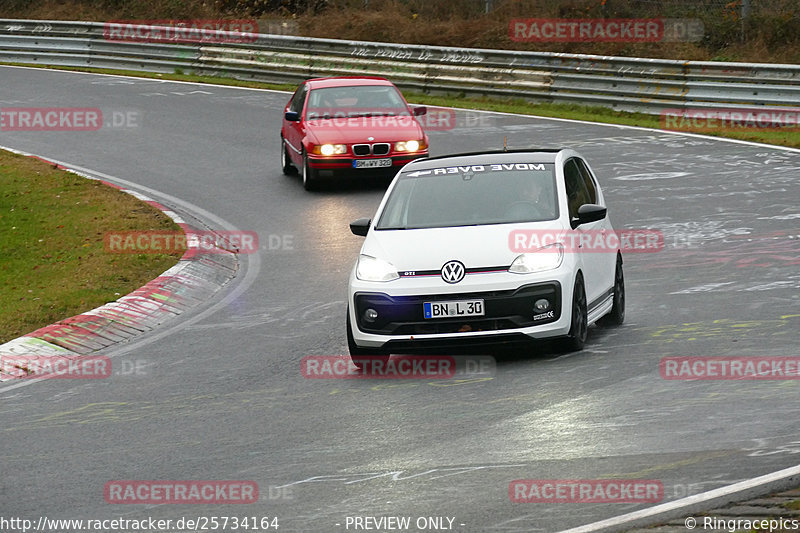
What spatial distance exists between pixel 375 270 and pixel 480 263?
85 cm

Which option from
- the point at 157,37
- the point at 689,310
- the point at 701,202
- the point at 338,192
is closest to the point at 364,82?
the point at 338,192

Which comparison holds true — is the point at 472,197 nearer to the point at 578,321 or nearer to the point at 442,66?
the point at 578,321

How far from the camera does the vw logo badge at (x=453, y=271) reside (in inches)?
394

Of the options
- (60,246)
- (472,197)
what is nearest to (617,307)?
(472,197)

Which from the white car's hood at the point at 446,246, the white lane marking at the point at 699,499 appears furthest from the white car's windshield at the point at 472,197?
the white lane marking at the point at 699,499

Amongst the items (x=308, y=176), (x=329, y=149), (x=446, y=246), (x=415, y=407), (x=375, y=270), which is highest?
(x=329, y=149)

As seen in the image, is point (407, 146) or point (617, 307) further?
point (407, 146)

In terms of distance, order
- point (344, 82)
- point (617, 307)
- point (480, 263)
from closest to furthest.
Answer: point (480, 263)
point (617, 307)
point (344, 82)

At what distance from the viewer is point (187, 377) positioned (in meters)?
10.5

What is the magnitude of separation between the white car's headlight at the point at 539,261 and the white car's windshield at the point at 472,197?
551mm

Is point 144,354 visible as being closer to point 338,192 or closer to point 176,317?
point 176,317

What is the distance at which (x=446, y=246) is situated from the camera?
405 inches

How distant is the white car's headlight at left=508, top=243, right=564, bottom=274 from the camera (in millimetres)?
10141

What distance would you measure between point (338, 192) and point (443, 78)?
9952 mm
